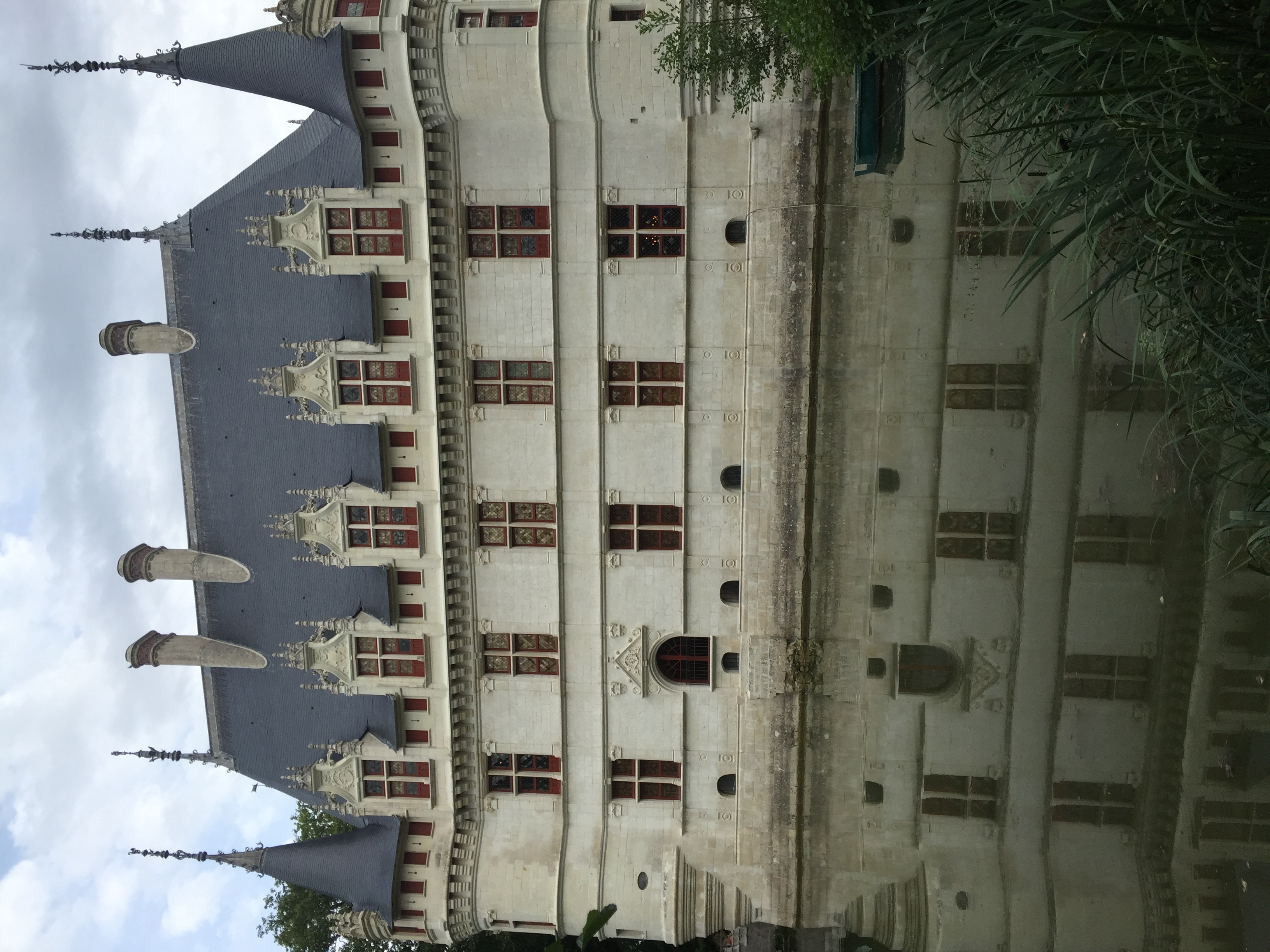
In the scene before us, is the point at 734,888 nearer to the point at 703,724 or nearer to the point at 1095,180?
the point at 703,724

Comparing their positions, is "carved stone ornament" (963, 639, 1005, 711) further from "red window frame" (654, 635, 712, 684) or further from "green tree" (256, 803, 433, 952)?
"green tree" (256, 803, 433, 952)

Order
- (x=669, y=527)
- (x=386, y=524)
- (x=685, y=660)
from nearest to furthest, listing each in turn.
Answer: (x=669, y=527)
(x=386, y=524)
(x=685, y=660)

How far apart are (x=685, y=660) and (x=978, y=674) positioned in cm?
589

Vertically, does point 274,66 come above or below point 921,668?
above

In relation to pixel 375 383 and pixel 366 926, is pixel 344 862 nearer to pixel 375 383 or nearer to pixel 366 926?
pixel 366 926

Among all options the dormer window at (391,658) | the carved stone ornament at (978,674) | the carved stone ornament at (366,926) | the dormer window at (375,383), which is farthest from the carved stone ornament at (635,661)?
the carved stone ornament at (366,926)

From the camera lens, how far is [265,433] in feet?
57.2

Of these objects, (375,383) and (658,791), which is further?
(658,791)

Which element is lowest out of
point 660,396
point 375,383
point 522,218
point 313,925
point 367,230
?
point 313,925

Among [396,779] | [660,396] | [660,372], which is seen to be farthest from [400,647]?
[660,372]

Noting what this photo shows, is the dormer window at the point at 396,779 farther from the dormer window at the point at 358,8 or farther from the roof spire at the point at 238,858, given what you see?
the dormer window at the point at 358,8

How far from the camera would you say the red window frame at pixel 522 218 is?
16281 millimetres

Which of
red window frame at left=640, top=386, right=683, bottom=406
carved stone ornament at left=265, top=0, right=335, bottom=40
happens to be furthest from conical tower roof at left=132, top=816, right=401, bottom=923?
carved stone ornament at left=265, top=0, right=335, bottom=40

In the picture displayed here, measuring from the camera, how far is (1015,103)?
9.53 meters
